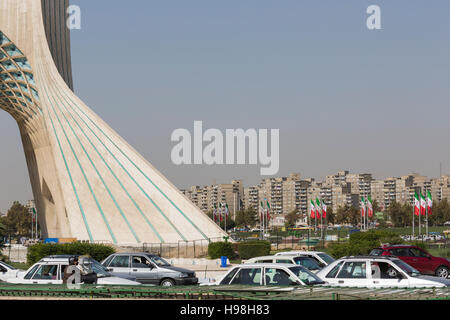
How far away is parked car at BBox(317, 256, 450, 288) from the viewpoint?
13.2 metres

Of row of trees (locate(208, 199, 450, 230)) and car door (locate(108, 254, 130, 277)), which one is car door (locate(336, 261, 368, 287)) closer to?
car door (locate(108, 254, 130, 277))

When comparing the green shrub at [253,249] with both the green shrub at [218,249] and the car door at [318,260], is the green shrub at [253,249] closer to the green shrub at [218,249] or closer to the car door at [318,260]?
the green shrub at [218,249]

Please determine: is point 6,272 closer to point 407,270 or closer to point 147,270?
point 147,270

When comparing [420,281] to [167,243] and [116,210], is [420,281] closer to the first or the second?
[167,243]

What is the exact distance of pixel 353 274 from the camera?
44.6 feet

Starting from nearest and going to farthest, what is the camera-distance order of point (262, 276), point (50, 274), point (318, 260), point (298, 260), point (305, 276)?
1. point (262, 276)
2. point (305, 276)
3. point (50, 274)
4. point (298, 260)
5. point (318, 260)

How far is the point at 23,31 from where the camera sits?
139 feet

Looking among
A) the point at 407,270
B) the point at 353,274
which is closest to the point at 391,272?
the point at 353,274

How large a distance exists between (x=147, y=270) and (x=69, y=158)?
71.8 ft

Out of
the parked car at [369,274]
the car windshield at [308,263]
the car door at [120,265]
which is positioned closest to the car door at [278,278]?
the parked car at [369,274]

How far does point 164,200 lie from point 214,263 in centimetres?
651

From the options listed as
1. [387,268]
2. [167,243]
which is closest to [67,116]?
[167,243]

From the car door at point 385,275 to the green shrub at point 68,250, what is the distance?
52.6 ft

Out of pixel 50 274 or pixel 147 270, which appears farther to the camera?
pixel 147 270
